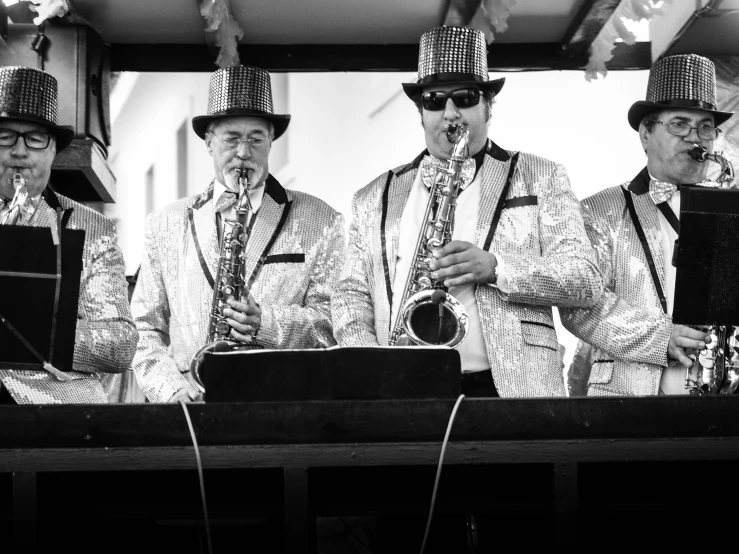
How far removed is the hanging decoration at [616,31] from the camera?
478 cm

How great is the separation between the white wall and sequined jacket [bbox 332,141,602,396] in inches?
74.5

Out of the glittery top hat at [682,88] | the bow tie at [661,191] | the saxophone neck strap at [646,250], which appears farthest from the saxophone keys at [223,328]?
the glittery top hat at [682,88]

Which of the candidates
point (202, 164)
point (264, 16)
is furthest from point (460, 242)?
point (202, 164)

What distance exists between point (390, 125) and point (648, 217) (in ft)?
7.62

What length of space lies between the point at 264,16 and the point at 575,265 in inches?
87.7

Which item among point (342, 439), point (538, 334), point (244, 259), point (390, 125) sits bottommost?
point (342, 439)

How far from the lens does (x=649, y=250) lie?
12.1 ft

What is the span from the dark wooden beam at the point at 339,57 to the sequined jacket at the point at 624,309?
58.2 inches

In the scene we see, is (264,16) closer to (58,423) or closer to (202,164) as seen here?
(202,164)

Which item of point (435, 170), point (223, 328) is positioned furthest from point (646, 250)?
point (223, 328)

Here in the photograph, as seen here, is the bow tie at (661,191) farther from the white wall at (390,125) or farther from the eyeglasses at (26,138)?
the eyeglasses at (26,138)

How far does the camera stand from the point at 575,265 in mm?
3395

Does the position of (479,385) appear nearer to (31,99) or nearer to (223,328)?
(223,328)

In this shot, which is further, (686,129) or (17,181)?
(686,129)
